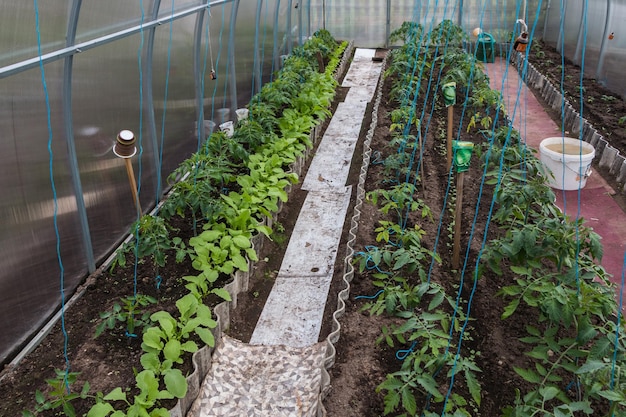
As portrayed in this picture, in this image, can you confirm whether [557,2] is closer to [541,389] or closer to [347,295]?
[347,295]

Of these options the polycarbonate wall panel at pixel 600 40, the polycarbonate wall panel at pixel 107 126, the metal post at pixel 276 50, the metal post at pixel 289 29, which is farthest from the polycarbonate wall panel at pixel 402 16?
the polycarbonate wall panel at pixel 107 126

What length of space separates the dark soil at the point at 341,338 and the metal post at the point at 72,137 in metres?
0.30

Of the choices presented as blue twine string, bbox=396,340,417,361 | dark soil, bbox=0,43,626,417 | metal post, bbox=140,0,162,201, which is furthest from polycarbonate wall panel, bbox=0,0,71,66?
blue twine string, bbox=396,340,417,361

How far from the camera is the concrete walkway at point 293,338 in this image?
11.7 feet

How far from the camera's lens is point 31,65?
11.5ft

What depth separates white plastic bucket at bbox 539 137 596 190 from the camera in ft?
18.8

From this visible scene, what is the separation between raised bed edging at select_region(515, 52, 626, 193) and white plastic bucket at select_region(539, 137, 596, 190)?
17cm

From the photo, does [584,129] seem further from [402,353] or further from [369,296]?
[402,353]

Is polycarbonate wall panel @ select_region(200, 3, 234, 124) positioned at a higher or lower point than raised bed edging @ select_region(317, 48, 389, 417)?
higher

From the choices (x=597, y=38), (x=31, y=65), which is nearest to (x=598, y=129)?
(x=597, y=38)

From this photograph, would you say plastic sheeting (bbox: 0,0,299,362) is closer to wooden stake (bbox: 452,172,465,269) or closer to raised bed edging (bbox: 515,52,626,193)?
wooden stake (bbox: 452,172,465,269)

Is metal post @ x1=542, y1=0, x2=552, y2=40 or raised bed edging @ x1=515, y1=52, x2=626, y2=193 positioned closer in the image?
raised bed edging @ x1=515, y1=52, x2=626, y2=193

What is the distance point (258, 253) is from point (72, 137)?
1.84 m

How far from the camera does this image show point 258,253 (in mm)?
5070
